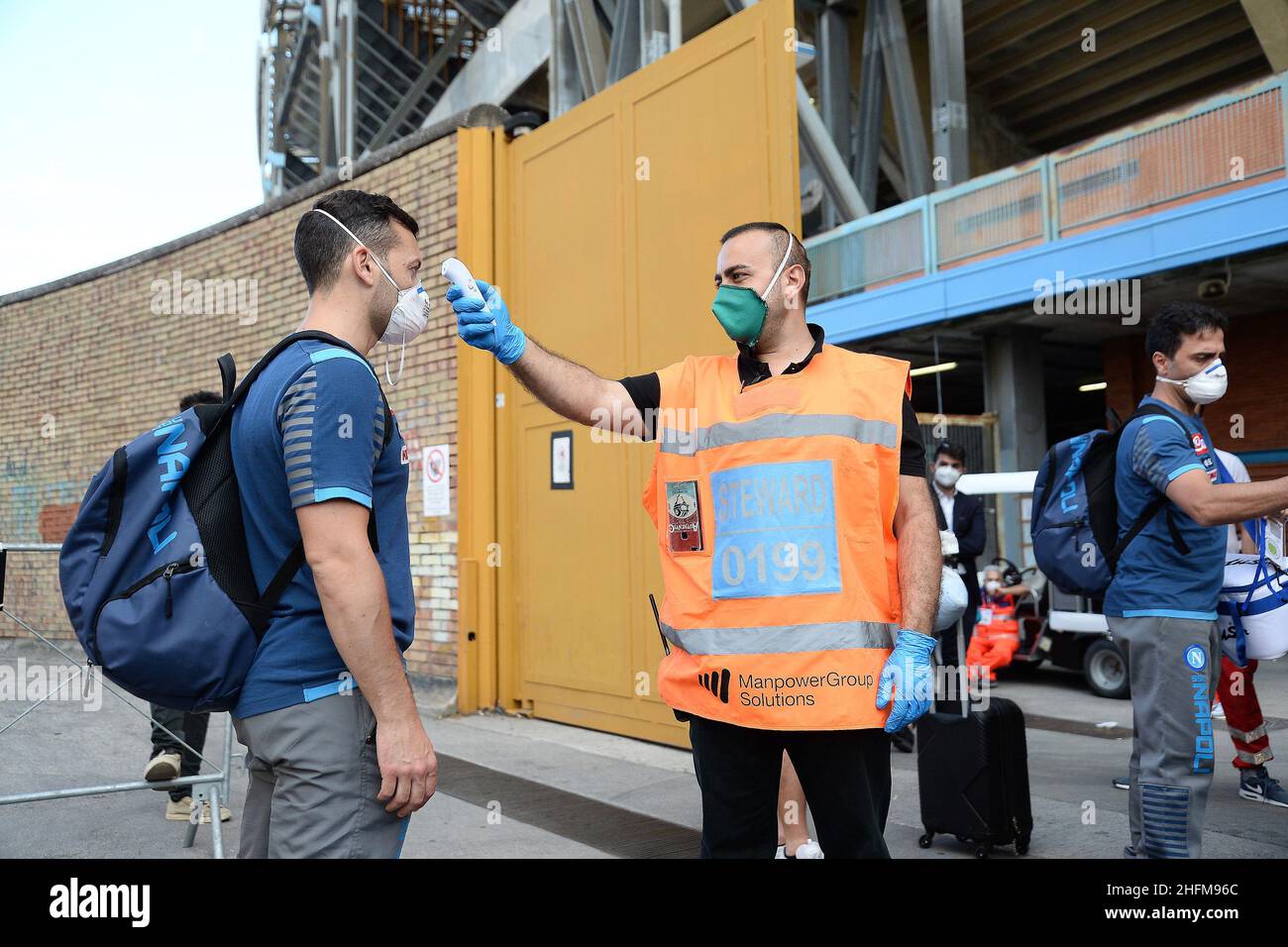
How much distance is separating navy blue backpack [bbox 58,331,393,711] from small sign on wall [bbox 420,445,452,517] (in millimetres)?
5903

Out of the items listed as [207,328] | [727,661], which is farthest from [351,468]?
[207,328]

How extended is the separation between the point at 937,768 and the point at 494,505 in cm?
442

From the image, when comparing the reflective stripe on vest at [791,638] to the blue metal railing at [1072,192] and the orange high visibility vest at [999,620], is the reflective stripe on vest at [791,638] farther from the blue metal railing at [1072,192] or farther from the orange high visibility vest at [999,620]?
the blue metal railing at [1072,192]

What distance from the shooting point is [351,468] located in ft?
6.45

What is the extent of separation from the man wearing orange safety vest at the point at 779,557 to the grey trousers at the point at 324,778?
872mm

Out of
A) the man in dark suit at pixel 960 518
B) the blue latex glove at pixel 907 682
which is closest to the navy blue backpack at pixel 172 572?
the blue latex glove at pixel 907 682

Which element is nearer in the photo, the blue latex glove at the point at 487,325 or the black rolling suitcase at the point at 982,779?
the blue latex glove at the point at 487,325

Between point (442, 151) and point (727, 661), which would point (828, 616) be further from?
point (442, 151)

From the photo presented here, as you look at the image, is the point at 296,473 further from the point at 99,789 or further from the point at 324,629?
the point at 99,789

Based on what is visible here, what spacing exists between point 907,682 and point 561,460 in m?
5.18

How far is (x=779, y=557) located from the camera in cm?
252

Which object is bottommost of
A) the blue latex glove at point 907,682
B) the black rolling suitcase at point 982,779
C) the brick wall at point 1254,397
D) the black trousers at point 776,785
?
the black rolling suitcase at point 982,779

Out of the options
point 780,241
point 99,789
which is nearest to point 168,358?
point 99,789

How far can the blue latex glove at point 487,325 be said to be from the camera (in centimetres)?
249
